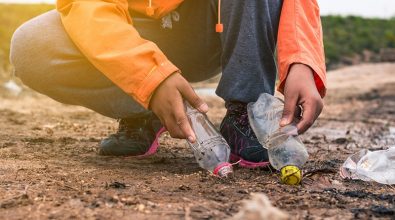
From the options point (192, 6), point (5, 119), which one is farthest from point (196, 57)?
point (5, 119)

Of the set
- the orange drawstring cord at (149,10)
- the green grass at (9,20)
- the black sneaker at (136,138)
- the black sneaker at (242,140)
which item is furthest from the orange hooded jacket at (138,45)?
the green grass at (9,20)

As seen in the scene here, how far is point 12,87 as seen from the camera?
7.11 meters

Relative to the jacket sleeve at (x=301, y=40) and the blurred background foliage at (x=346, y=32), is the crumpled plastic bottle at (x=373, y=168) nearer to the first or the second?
the jacket sleeve at (x=301, y=40)

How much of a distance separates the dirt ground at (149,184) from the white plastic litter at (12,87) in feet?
9.66

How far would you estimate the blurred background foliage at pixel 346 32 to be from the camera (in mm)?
10620

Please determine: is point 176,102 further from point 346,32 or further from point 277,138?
point 346,32

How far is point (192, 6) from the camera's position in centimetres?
281

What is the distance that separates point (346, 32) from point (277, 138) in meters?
12.7

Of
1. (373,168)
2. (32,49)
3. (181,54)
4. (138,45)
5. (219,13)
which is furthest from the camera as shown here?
(181,54)

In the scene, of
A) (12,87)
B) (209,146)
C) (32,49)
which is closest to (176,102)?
(209,146)

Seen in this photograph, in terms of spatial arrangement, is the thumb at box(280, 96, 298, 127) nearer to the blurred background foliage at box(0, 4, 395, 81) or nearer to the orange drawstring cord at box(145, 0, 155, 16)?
the orange drawstring cord at box(145, 0, 155, 16)

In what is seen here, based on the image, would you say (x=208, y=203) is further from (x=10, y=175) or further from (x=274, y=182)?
(x=10, y=175)

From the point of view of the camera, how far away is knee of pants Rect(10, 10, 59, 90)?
276 centimetres

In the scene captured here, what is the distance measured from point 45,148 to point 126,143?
47 cm
